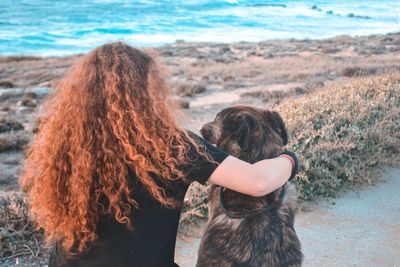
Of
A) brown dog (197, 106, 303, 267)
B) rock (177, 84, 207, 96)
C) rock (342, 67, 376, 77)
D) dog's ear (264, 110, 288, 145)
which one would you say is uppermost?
dog's ear (264, 110, 288, 145)

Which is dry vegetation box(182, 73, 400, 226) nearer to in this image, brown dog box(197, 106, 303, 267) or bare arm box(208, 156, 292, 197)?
brown dog box(197, 106, 303, 267)

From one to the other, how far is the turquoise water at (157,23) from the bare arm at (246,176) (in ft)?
120

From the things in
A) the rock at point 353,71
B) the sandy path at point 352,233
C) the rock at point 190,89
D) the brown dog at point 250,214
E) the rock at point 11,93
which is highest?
the brown dog at point 250,214

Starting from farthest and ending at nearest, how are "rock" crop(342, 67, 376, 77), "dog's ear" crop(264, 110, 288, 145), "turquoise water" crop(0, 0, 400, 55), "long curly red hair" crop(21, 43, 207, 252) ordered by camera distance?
"turquoise water" crop(0, 0, 400, 55)
"rock" crop(342, 67, 376, 77)
"dog's ear" crop(264, 110, 288, 145)
"long curly red hair" crop(21, 43, 207, 252)

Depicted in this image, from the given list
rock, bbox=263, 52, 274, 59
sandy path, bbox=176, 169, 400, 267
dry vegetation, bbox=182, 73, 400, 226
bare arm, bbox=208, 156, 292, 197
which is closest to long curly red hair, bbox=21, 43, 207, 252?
bare arm, bbox=208, 156, 292, 197

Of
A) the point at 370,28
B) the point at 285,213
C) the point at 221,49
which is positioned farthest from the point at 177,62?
the point at 370,28

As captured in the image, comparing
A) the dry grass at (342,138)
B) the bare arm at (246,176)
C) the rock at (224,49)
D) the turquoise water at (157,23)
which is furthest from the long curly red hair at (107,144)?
the turquoise water at (157,23)

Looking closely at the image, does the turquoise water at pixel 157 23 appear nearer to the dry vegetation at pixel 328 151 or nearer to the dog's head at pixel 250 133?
the dry vegetation at pixel 328 151

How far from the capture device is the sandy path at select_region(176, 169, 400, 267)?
5.21 metres

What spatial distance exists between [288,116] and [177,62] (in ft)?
74.2

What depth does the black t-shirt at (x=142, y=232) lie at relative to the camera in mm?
2711

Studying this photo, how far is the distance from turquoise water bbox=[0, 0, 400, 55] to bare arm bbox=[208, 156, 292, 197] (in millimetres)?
36575

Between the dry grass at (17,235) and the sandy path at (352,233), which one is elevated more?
the dry grass at (17,235)

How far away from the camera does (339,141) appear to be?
23.2 ft
